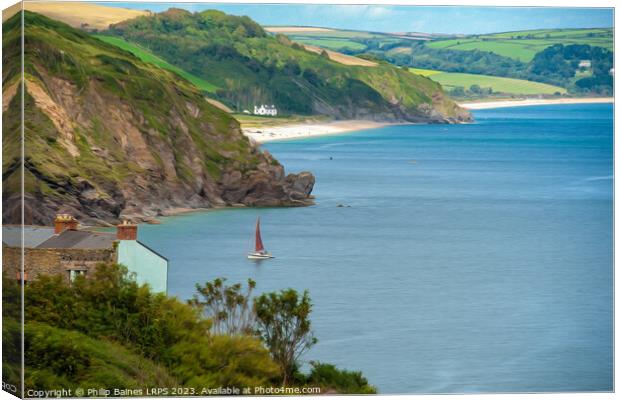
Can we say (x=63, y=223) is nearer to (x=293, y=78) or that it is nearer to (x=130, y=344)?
(x=130, y=344)

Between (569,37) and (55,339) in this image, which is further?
(569,37)

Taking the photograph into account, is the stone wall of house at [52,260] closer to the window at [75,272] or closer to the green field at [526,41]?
the window at [75,272]

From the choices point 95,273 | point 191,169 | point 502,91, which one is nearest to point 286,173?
point 191,169

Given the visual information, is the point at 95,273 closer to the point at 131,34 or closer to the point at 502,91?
the point at 131,34

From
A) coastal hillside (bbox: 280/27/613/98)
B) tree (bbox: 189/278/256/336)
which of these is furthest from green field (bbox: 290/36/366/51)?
tree (bbox: 189/278/256/336)

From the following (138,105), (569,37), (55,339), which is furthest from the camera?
(138,105)

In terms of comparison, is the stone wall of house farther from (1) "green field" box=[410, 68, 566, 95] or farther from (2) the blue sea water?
(1) "green field" box=[410, 68, 566, 95]
